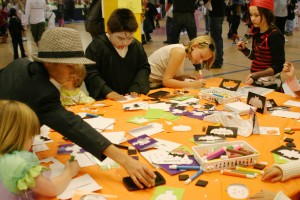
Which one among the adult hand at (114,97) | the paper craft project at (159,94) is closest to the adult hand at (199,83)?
the paper craft project at (159,94)

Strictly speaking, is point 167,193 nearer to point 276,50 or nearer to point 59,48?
point 59,48

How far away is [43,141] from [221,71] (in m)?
4.48

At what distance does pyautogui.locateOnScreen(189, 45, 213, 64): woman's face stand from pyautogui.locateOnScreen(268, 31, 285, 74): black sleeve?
2.14 feet

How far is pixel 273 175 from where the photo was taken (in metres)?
1.47

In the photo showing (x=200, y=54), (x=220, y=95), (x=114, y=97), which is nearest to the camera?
(x=220, y=95)

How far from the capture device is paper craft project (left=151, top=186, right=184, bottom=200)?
1.37 m

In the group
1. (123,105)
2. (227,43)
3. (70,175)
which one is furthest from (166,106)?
(227,43)

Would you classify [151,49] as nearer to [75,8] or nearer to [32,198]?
[32,198]

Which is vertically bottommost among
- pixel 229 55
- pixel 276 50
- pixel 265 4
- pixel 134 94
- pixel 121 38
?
pixel 229 55

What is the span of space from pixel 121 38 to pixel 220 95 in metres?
1.00

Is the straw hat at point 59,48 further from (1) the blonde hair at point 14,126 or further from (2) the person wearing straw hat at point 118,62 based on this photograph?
(2) the person wearing straw hat at point 118,62

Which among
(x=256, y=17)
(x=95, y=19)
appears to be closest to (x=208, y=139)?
(x=256, y=17)

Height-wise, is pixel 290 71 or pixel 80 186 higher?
pixel 290 71

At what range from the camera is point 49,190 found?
135cm
